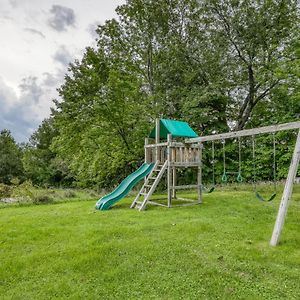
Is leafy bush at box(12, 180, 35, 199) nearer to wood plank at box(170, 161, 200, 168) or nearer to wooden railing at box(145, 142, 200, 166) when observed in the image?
wooden railing at box(145, 142, 200, 166)

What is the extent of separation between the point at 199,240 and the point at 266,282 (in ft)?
4.64

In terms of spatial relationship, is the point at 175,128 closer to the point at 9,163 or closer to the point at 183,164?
the point at 183,164

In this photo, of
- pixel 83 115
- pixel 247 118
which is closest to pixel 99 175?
pixel 83 115

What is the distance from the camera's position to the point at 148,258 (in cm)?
371

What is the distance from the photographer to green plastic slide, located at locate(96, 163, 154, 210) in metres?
7.22

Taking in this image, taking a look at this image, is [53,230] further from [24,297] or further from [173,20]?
[173,20]

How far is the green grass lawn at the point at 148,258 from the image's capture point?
2949mm

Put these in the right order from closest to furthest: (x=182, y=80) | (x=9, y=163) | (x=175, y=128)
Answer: (x=175, y=128), (x=182, y=80), (x=9, y=163)

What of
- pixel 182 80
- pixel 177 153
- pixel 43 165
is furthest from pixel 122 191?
pixel 43 165

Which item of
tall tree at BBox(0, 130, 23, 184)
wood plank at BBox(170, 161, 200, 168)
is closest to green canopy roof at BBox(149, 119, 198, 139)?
wood plank at BBox(170, 161, 200, 168)

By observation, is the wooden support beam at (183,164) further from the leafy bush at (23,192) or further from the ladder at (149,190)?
the leafy bush at (23,192)

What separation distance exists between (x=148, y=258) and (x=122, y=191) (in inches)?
157

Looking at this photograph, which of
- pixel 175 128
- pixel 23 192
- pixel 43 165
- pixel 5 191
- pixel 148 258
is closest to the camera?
pixel 148 258

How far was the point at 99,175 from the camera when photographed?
43.9 feet
